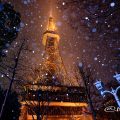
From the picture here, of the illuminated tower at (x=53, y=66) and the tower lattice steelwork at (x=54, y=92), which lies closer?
the tower lattice steelwork at (x=54, y=92)

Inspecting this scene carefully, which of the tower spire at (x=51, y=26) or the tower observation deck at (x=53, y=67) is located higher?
the tower spire at (x=51, y=26)

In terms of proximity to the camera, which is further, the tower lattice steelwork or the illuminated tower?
the illuminated tower

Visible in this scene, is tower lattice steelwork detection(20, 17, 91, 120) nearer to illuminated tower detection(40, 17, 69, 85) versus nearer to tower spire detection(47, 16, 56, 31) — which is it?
illuminated tower detection(40, 17, 69, 85)

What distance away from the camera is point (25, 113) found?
23.5 meters

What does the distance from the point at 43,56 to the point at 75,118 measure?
12.3m

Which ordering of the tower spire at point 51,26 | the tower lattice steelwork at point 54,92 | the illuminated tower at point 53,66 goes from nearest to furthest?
1. the tower lattice steelwork at point 54,92
2. the illuminated tower at point 53,66
3. the tower spire at point 51,26

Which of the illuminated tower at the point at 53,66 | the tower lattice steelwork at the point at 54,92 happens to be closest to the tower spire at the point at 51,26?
the tower lattice steelwork at the point at 54,92

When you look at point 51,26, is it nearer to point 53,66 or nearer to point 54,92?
→ point 53,66

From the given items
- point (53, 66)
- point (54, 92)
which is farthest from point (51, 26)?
point (54, 92)

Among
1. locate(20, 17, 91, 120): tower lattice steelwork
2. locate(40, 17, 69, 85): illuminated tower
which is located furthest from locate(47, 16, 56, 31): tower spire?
locate(40, 17, 69, 85): illuminated tower

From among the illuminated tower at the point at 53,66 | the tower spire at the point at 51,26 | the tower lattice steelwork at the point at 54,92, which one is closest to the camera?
the tower lattice steelwork at the point at 54,92

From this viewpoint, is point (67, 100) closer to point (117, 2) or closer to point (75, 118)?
point (75, 118)

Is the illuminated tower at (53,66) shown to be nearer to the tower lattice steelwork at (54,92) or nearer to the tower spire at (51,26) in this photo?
the tower lattice steelwork at (54,92)

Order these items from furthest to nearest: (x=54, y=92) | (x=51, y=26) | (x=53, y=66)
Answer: (x=51, y=26) → (x=53, y=66) → (x=54, y=92)
